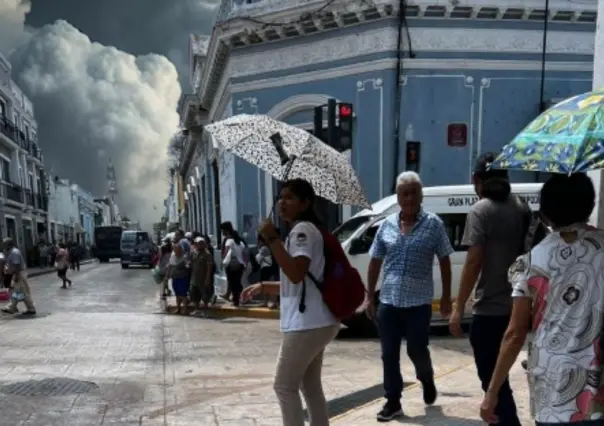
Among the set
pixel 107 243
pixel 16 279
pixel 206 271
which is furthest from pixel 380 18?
pixel 107 243

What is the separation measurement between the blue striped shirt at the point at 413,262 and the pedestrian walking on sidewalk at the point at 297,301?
0.95 metres

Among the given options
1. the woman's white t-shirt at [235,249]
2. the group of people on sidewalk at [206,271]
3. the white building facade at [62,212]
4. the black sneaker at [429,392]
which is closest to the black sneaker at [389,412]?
the black sneaker at [429,392]

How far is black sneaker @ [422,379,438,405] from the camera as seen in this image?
422 cm

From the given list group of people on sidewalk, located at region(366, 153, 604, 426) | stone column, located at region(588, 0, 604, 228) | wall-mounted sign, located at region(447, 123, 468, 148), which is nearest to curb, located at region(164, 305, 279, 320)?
wall-mounted sign, located at region(447, 123, 468, 148)

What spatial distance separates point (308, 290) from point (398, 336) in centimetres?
125

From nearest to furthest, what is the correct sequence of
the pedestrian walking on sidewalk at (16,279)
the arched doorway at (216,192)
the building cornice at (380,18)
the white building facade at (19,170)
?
the pedestrian walking on sidewalk at (16,279)
the building cornice at (380,18)
the arched doorway at (216,192)
the white building facade at (19,170)

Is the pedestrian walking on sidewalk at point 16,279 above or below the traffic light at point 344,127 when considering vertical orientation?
below

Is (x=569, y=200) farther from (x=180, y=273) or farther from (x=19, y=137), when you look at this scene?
(x=19, y=137)

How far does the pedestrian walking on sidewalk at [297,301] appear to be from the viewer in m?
2.99

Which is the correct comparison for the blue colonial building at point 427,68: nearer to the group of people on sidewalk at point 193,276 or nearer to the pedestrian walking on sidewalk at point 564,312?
the group of people on sidewalk at point 193,276

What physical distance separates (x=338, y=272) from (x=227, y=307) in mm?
9137

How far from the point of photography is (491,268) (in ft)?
11.1

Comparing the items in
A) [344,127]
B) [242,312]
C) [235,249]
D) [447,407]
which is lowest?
[242,312]

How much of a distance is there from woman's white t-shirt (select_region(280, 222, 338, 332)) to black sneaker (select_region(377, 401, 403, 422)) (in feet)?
4.23
